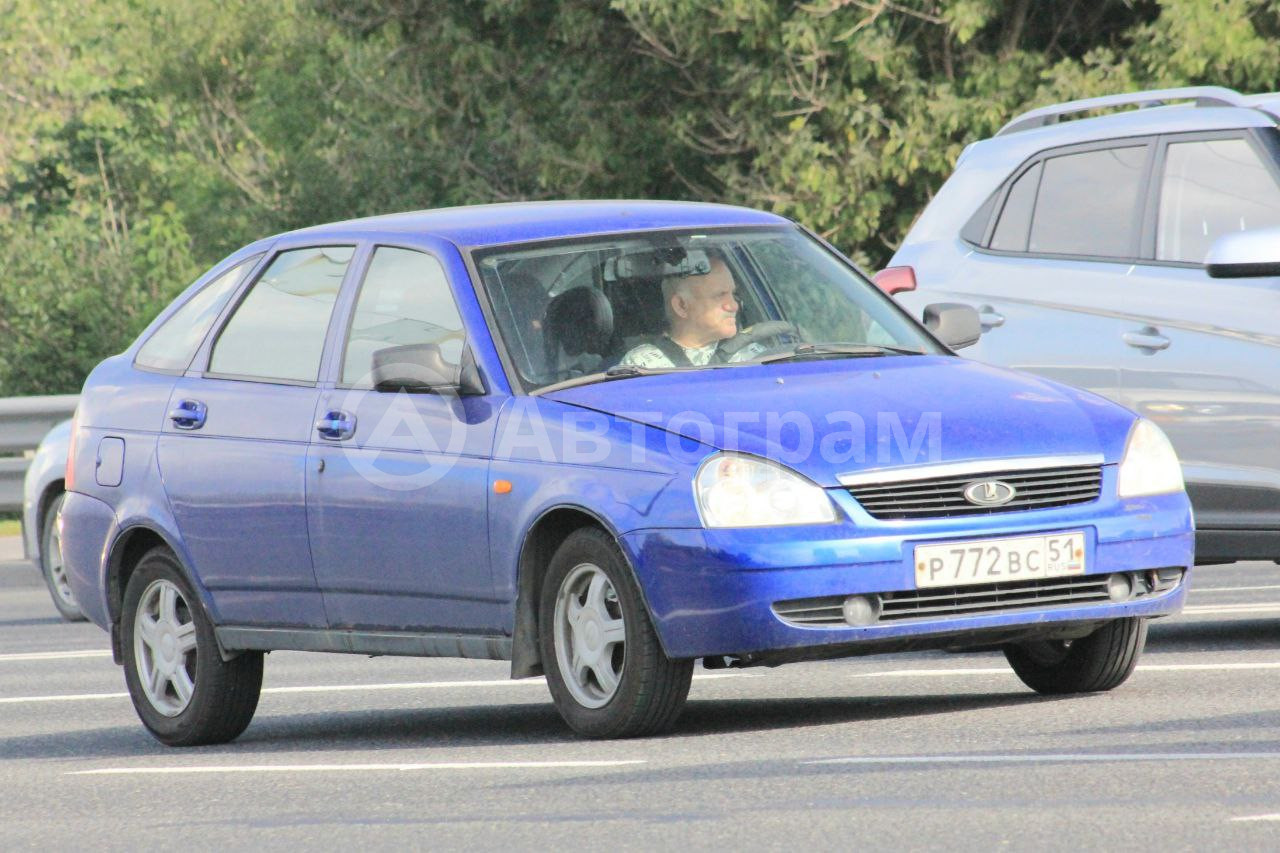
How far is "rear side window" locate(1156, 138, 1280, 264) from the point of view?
32.8ft

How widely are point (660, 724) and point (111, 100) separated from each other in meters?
46.5

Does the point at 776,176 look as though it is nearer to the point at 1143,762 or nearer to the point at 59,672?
the point at 59,672

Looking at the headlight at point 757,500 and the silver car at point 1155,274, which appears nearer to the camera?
the headlight at point 757,500

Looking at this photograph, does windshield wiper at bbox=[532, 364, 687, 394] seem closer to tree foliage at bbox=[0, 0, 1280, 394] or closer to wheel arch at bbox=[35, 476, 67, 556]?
wheel arch at bbox=[35, 476, 67, 556]

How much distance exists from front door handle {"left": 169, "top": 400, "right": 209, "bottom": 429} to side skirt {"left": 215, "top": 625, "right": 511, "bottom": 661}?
2.33 ft

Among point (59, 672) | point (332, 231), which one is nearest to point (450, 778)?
point (332, 231)

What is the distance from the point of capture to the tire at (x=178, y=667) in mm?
9055

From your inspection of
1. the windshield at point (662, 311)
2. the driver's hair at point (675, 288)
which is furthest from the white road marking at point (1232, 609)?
the driver's hair at point (675, 288)

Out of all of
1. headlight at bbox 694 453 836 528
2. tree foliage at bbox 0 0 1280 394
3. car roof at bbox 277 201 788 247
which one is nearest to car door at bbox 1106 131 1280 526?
car roof at bbox 277 201 788 247

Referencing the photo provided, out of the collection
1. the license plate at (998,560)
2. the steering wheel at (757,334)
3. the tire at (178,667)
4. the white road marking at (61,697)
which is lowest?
the white road marking at (61,697)

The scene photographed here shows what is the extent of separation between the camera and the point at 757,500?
7.38 meters

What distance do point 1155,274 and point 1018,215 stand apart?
3.25 ft

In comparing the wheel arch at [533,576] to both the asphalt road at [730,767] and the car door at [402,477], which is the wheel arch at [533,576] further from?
the asphalt road at [730,767]

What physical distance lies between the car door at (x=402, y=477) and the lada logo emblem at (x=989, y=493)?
148 cm
